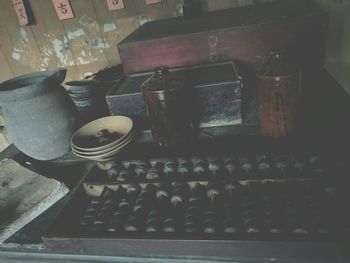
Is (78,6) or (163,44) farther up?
(78,6)

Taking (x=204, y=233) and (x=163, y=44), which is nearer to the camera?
(x=204, y=233)

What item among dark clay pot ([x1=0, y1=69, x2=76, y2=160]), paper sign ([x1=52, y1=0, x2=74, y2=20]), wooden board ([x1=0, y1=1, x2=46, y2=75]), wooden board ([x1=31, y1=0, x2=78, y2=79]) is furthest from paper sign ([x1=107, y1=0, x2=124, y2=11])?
dark clay pot ([x1=0, y1=69, x2=76, y2=160])

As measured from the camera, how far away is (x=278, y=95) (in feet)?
5.39

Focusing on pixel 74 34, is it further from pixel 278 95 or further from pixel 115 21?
pixel 278 95

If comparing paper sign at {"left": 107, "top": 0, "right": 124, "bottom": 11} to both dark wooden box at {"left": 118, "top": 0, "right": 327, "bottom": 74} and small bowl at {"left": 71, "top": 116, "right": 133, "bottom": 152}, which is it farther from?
small bowl at {"left": 71, "top": 116, "right": 133, "bottom": 152}

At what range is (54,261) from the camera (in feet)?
4.74

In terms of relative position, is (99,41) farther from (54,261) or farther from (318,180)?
(318,180)

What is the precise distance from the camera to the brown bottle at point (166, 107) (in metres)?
1.71

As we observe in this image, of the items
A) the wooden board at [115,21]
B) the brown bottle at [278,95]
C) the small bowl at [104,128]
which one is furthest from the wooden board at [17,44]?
the brown bottle at [278,95]

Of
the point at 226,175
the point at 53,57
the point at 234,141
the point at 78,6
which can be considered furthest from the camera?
the point at 53,57

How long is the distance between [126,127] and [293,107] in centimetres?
99

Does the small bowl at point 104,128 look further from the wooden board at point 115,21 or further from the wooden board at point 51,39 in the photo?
the wooden board at point 51,39

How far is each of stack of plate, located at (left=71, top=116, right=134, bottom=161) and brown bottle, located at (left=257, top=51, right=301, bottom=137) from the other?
0.80m

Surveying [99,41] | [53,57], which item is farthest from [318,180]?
[53,57]
